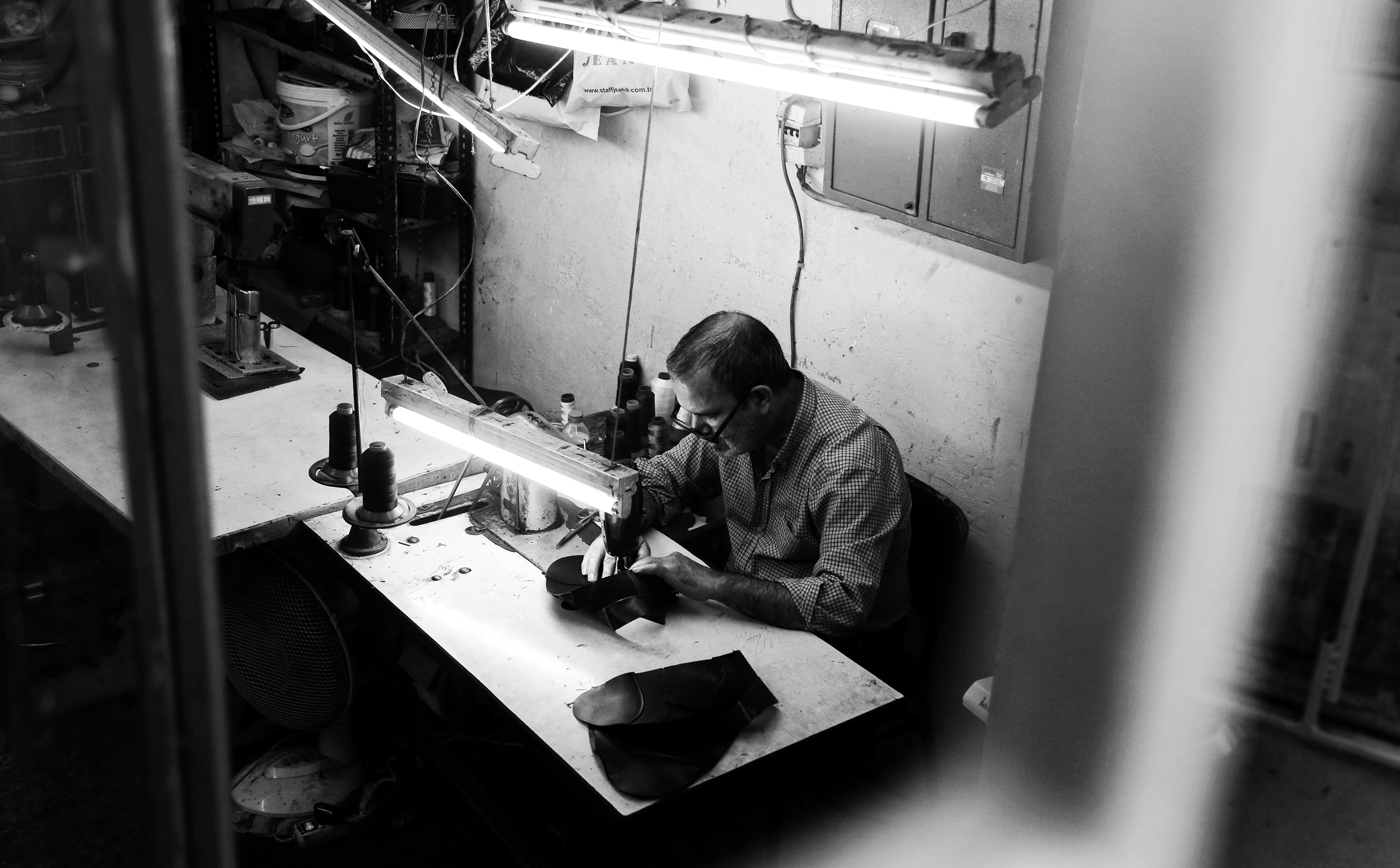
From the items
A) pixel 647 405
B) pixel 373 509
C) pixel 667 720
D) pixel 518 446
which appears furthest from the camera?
pixel 647 405

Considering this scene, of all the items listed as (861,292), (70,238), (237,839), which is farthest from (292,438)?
(70,238)

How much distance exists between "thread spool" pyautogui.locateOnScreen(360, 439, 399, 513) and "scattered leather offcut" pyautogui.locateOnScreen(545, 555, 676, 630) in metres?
0.46

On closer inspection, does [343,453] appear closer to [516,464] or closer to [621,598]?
[516,464]

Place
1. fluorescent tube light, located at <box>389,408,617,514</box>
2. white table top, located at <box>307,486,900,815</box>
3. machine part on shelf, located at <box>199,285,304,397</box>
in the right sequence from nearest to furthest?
white table top, located at <box>307,486,900,815</box>, fluorescent tube light, located at <box>389,408,617,514</box>, machine part on shelf, located at <box>199,285,304,397</box>

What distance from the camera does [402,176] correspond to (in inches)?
155

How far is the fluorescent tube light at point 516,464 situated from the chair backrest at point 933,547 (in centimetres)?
78

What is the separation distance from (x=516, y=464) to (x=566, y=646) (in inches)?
14.0

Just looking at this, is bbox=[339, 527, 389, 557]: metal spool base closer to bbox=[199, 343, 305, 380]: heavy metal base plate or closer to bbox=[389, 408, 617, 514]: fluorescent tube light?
bbox=[389, 408, 617, 514]: fluorescent tube light

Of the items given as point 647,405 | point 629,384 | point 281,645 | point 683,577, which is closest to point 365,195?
point 629,384

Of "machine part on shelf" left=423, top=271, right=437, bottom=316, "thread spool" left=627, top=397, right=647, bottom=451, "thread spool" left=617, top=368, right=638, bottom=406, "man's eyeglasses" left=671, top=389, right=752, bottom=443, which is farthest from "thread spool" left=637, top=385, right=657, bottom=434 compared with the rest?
"machine part on shelf" left=423, top=271, right=437, bottom=316

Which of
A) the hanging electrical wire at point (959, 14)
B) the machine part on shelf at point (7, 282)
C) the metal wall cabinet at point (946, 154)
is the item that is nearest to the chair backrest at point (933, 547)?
the metal wall cabinet at point (946, 154)

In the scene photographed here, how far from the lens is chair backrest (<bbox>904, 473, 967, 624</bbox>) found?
266cm

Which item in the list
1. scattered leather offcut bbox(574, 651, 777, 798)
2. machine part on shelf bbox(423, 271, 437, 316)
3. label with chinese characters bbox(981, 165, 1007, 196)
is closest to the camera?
scattered leather offcut bbox(574, 651, 777, 798)

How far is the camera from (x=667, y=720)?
1.98 m
